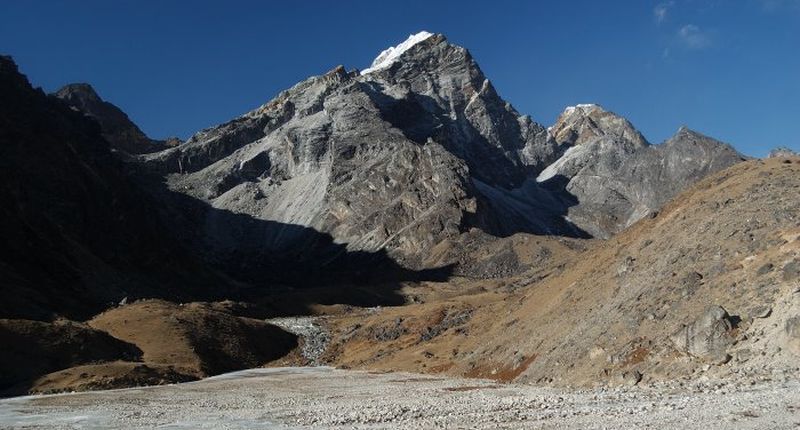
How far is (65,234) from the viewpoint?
14438 centimetres

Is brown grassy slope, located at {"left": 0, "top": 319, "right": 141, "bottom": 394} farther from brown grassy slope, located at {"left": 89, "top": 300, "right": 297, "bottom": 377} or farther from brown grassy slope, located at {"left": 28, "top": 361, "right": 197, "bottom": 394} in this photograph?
brown grassy slope, located at {"left": 89, "top": 300, "right": 297, "bottom": 377}

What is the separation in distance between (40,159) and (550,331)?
156 metres

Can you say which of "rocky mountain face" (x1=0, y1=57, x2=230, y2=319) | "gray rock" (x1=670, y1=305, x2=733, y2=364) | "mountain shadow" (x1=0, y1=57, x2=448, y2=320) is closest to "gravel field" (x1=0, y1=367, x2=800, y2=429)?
"gray rock" (x1=670, y1=305, x2=733, y2=364)

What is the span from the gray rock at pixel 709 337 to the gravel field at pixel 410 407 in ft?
11.2

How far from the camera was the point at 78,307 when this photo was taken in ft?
357

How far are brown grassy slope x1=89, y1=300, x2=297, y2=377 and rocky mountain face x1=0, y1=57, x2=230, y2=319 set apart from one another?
12.5m

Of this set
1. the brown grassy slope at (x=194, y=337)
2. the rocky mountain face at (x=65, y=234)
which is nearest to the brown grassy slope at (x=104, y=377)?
the brown grassy slope at (x=194, y=337)

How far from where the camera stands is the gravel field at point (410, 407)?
2261 centimetres

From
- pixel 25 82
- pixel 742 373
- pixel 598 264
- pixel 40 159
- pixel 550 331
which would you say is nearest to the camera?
pixel 742 373

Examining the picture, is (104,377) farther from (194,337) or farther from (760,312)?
(760,312)

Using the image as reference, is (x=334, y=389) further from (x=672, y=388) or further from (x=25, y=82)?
(x=25, y=82)

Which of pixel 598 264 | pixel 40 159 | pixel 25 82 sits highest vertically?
pixel 25 82

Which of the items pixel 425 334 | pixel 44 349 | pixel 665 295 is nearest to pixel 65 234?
pixel 44 349

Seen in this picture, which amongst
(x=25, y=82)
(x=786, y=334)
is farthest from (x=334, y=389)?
(x=25, y=82)
